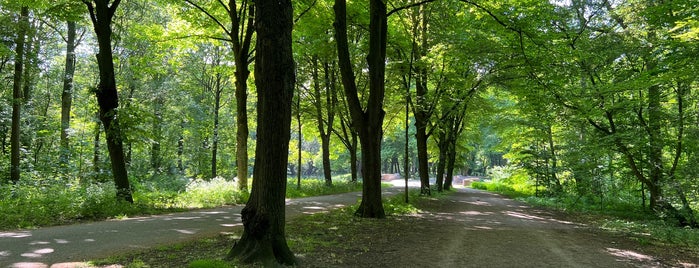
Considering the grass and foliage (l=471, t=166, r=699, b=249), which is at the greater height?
the grass

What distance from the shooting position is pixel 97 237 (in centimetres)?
672

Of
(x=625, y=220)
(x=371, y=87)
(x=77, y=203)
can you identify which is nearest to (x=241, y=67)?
(x=371, y=87)

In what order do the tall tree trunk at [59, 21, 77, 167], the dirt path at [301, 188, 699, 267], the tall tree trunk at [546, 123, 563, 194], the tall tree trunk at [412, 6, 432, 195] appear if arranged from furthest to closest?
the tall tree trunk at [546, 123, 563, 194] < the tall tree trunk at [412, 6, 432, 195] < the tall tree trunk at [59, 21, 77, 167] < the dirt path at [301, 188, 699, 267]

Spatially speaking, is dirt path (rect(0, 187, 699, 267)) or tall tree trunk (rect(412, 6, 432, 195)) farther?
tall tree trunk (rect(412, 6, 432, 195))

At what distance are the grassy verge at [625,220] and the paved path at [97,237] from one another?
947 centimetres

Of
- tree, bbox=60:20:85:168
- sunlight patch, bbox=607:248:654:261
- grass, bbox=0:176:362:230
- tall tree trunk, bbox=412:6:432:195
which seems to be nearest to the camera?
sunlight patch, bbox=607:248:654:261

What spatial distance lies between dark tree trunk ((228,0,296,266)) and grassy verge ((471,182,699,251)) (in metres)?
7.96

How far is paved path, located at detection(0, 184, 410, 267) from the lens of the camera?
527cm

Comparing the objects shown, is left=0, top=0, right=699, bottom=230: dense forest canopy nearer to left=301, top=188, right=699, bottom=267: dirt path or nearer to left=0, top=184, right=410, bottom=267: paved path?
left=0, top=184, right=410, bottom=267: paved path

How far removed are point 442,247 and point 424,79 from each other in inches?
480

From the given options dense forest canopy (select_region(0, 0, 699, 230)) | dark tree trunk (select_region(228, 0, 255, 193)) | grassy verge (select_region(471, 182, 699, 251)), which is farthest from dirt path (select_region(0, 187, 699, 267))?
dark tree trunk (select_region(228, 0, 255, 193))

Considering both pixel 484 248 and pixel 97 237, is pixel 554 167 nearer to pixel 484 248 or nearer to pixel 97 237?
pixel 484 248

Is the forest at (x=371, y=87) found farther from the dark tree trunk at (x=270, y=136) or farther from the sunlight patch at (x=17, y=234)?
the sunlight patch at (x=17, y=234)

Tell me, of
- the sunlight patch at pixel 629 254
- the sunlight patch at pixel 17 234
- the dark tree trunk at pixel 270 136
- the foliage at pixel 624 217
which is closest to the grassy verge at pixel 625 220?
the foliage at pixel 624 217
